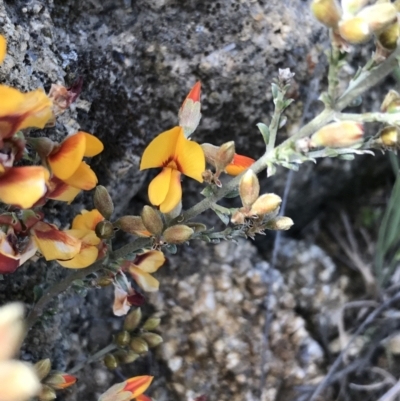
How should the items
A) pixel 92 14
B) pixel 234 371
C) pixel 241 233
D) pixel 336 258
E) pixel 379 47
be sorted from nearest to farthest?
1. pixel 379 47
2. pixel 241 233
3. pixel 92 14
4. pixel 234 371
5. pixel 336 258

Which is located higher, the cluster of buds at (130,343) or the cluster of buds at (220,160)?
the cluster of buds at (220,160)

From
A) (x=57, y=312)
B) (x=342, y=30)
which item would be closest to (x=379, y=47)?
(x=342, y=30)

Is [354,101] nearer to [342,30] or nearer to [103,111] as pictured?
[342,30]

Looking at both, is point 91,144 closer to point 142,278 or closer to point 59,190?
point 59,190

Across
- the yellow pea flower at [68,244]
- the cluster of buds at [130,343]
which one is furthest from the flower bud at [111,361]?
the yellow pea flower at [68,244]

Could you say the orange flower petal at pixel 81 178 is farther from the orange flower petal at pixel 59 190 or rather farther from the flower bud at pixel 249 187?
the flower bud at pixel 249 187

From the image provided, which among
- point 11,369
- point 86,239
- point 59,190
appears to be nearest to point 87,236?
point 86,239
